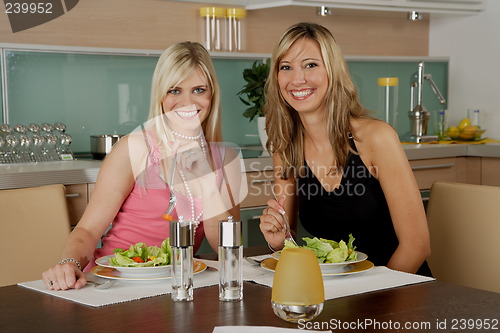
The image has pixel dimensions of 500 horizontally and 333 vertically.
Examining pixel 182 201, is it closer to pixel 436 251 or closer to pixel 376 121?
pixel 376 121

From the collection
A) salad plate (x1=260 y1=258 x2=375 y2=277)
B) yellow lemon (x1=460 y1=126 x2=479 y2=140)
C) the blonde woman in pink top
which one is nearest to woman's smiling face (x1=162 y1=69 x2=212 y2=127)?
the blonde woman in pink top

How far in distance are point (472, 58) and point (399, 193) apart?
2.53 metres

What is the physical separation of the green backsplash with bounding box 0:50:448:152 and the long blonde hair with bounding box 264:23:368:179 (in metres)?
1.25

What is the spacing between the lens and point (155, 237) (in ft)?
6.33

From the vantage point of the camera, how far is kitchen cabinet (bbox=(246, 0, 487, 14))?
3.40 m

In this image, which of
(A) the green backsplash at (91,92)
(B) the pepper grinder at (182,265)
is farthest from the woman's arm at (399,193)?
(A) the green backsplash at (91,92)

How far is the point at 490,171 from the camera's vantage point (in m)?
3.61

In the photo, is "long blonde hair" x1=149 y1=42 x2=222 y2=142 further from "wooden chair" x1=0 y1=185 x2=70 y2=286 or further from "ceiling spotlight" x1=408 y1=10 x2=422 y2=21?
"ceiling spotlight" x1=408 y1=10 x2=422 y2=21

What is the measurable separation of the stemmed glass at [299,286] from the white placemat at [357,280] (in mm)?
166

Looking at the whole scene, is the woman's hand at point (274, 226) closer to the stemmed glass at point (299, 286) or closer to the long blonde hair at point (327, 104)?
the long blonde hair at point (327, 104)

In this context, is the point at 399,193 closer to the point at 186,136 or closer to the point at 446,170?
the point at 186,136

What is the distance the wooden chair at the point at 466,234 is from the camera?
182 cm

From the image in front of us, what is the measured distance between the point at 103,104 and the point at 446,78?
2152 mm

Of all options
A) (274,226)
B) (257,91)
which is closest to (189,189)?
(274,226)
